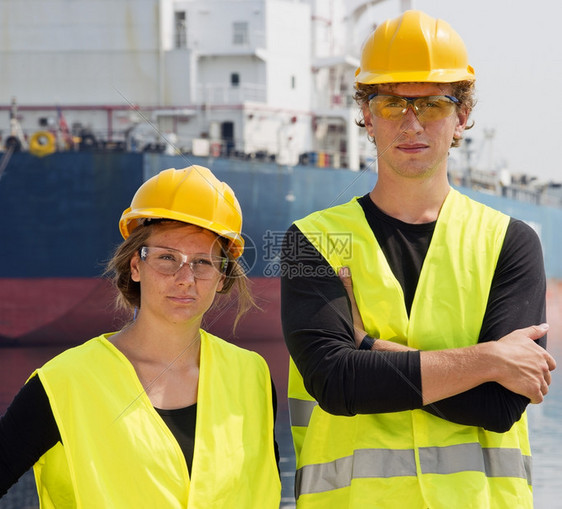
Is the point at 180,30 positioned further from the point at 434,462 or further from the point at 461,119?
the point at 434,462

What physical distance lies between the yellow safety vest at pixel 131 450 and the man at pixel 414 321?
→ 0.71 ft

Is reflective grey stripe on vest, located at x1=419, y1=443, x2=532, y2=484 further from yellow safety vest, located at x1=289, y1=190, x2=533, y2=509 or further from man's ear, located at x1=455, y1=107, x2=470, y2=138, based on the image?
man's ear, located at x1=455, y1=107, x2=470, y2=138

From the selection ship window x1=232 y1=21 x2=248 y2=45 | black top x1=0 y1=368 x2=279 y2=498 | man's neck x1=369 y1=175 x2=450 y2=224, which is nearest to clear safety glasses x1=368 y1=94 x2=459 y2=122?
man's neck x1=369 y1=175 x2=450 y2=224

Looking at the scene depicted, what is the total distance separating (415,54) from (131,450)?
4.48 ft

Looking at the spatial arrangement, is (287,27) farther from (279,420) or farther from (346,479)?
(346,479)

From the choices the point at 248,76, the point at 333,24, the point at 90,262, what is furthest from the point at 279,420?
the point at 333,24

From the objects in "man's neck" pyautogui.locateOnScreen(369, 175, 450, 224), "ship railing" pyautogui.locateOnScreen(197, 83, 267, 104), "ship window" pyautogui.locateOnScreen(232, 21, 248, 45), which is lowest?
"man's neck" pyautogui.locateOnScreen(369, 175, 450, 224)

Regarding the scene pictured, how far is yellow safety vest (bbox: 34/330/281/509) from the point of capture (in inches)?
82.5

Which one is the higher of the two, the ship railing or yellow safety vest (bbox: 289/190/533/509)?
the ship railing

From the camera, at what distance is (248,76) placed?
2089 cm

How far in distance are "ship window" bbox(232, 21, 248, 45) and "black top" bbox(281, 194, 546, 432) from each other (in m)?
19.7

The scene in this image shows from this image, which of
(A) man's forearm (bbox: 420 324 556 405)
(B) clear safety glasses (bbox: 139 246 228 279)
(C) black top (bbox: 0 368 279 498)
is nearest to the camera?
(C) black top (bbox: 0 368 279 498)

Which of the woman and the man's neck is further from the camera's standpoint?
the man's neck

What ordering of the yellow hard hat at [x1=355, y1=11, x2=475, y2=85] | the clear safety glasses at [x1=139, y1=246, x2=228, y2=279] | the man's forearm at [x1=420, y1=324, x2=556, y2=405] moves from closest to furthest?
1. the man's forearm at [x1=420, y1=324, x2=556, y2=405]
2. the clear safety glasses at [x1=139, y1=246, x2=228, y2=279]
3. the yellow hard hat at [x1=355, y1=11, x2=475, y2=85]
